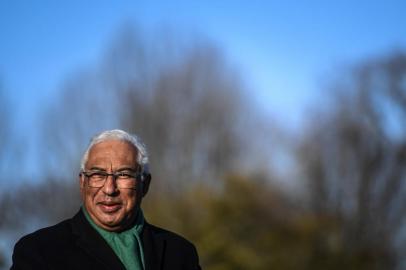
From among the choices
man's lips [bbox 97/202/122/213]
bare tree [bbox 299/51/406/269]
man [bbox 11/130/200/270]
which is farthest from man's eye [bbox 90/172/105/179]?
bare tree [bbox 299/51/406/269]

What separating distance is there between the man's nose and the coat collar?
179mm

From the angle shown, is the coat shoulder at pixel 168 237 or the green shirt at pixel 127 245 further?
the coat shoulder at pixel 168 237

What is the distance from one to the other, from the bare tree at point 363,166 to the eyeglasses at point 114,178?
2355 cm

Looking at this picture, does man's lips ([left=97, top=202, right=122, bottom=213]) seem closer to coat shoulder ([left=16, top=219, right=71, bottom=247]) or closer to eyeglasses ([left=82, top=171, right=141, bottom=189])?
eyeglasses ([left=82, top=171, right=141, bottom=189])

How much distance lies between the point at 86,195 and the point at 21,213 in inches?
1260

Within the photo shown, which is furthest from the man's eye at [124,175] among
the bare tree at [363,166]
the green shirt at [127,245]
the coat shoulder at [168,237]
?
the bare tree at [363,166]

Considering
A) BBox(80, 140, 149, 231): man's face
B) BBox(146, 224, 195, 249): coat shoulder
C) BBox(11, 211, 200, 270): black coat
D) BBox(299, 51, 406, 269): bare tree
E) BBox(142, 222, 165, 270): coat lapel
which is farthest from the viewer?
BBox(299, 51, 406, 269): bare tree

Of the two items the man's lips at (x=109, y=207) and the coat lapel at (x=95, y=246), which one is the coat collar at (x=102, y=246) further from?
the man's lips at (x=109, y=207)

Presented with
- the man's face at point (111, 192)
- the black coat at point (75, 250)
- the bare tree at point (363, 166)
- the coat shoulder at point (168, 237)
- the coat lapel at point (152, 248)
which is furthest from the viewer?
the bare tree at point (363, 166)

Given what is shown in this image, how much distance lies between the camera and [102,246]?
11.0ft

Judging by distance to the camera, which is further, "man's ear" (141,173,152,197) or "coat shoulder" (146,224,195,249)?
"coat shoulder" (146,224,195,249)

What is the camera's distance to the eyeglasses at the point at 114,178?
336 cm

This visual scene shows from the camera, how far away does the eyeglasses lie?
3363 mm

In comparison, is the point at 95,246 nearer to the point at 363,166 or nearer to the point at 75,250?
the point at 75,250
